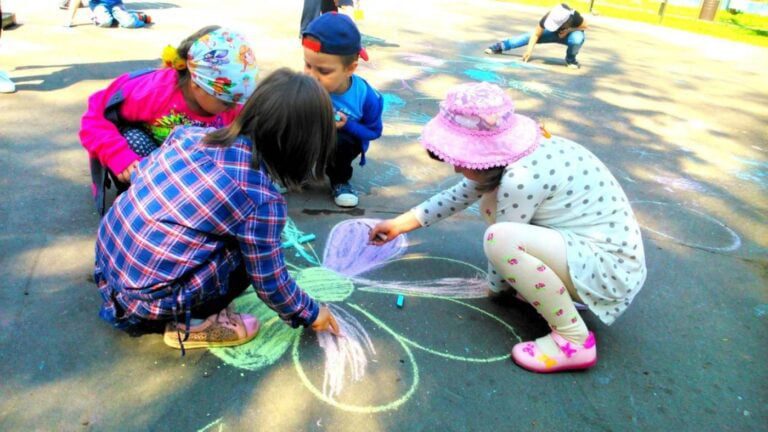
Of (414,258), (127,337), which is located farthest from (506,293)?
(127,337)

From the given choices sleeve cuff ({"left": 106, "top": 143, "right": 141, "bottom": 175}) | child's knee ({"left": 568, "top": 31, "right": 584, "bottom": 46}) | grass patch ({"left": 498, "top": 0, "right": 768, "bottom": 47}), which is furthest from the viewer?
grass patch ({"left": 498, "top": 0, "right": 768, "bottom": 47})

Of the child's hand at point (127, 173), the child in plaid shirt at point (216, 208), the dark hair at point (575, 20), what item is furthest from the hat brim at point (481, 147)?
the dark hair at point (575, 20)

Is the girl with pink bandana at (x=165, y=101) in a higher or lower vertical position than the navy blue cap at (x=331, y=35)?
lower

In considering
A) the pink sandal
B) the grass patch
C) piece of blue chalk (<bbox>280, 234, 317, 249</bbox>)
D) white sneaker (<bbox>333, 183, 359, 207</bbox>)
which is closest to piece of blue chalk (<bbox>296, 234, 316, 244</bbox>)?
piece of blue chalk (<bbox>280, 234, 317, 249</bbox>)

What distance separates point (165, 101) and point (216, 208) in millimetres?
1053

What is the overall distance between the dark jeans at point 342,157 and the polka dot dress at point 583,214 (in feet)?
3.65

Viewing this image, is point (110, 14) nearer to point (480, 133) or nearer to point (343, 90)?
point (343, 90)

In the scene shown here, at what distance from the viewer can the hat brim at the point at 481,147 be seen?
176cm

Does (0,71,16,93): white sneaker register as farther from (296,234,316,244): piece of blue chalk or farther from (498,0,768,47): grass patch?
(498,0,768,47): grass patch

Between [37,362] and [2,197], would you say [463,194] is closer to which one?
[37,362]

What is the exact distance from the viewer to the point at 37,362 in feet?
5.49

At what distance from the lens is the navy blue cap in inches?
106

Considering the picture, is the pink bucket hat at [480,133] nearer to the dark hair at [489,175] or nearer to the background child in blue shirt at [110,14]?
the dark hair at [489,175]

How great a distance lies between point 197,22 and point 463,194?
5646mm
